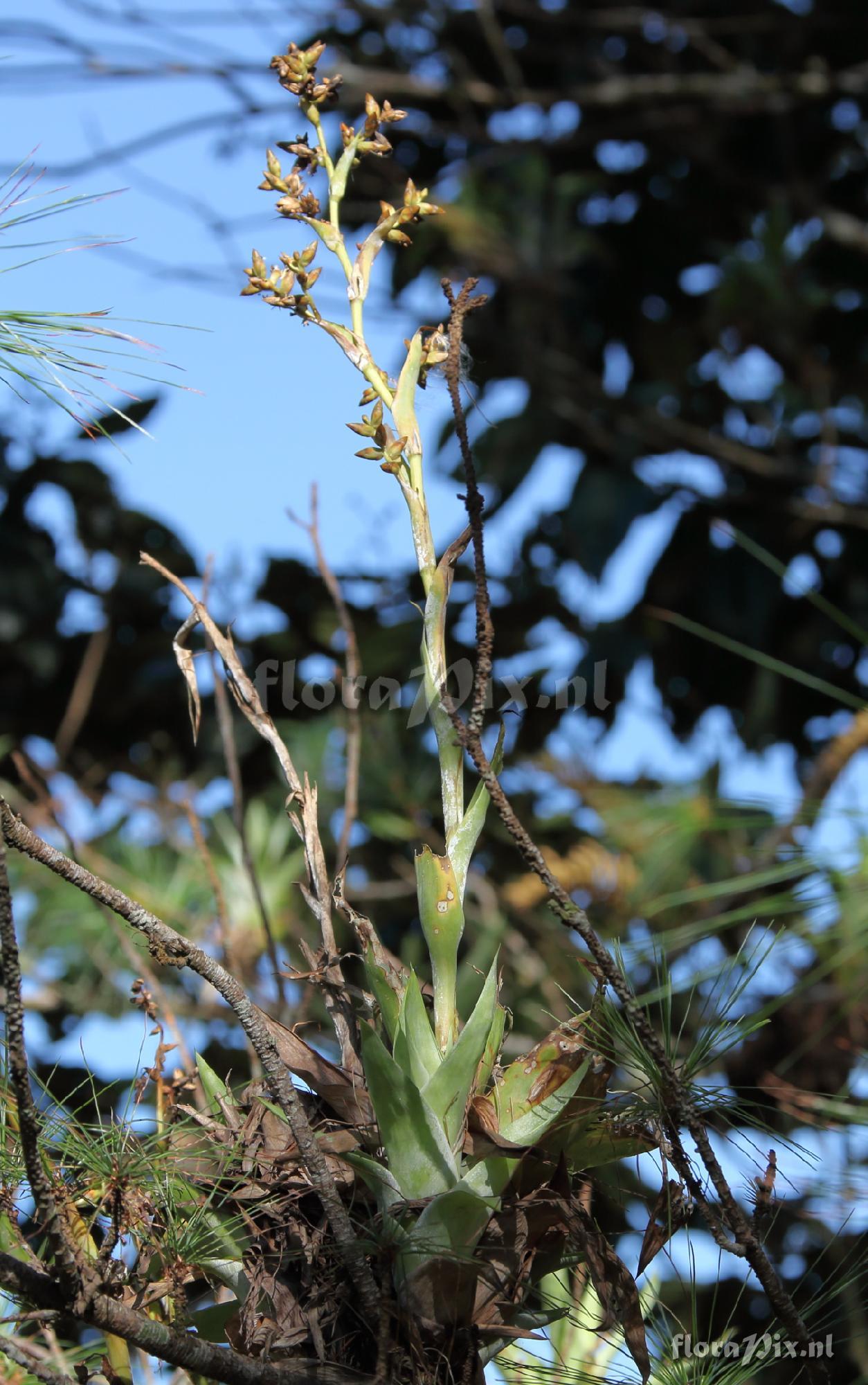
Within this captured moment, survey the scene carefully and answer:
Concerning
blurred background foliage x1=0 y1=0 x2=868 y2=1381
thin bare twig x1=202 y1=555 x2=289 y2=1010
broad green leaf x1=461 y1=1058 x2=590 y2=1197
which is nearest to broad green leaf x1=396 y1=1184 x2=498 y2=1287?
broad green leaf x1=461 y1=1058 x2=590 y2=1197

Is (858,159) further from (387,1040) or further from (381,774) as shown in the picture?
(387,1040)

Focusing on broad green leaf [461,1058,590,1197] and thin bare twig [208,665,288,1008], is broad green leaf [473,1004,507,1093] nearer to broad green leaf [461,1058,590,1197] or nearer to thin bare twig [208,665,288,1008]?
broad green leaf [461,1058,590,1197]

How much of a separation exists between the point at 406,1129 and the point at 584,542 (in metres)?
1.63

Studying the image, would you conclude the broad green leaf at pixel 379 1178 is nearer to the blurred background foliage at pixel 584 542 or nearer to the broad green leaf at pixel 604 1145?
the broad green leaf at pixel 604 1145

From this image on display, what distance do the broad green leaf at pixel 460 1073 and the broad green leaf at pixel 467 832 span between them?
38 millimetres

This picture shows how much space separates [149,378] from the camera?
462 mm

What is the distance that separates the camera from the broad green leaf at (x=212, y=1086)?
437mm

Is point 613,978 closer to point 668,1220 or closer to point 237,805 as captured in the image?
point 668,1220

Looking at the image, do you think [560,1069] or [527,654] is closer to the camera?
[560,1069]

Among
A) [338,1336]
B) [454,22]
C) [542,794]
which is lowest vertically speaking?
[338,1336]

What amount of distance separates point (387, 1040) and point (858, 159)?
244 centimetres

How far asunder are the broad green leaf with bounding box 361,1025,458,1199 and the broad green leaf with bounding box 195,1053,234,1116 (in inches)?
3.0

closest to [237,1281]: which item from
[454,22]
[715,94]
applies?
[715,94]

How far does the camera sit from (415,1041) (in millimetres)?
380
